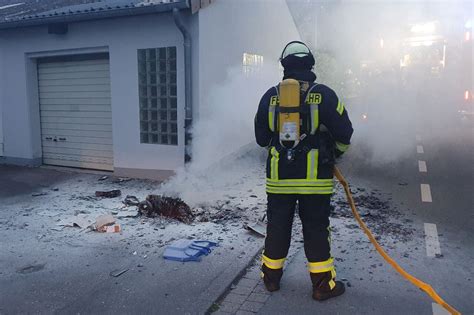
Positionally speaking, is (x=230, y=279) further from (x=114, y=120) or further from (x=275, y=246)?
(x=114, y=120)

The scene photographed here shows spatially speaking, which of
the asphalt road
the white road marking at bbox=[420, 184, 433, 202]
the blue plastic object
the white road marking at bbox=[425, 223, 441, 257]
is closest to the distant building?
the blue plastic object

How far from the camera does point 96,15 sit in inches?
287

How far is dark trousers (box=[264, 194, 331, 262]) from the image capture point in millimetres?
3441

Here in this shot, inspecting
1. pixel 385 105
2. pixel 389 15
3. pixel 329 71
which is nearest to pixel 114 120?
pixel 329 71

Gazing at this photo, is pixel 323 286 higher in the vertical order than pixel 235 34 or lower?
lower

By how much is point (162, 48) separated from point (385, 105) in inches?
553

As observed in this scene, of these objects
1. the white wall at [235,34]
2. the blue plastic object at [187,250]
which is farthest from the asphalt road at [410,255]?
the white wall at [235,34]

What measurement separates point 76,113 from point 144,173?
2.18 meters

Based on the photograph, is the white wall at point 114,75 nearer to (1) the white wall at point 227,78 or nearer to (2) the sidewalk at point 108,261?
(1) the white wall at point 227,78

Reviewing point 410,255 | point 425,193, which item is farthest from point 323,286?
point 425,193

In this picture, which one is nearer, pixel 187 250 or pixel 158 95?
pixel 187 250

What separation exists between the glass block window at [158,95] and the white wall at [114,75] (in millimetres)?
104

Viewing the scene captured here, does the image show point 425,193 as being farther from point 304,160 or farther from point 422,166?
point 304,160

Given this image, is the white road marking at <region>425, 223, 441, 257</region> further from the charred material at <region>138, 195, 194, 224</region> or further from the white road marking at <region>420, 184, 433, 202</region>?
the charred material at <region>138, 195, 194, 224</region>
